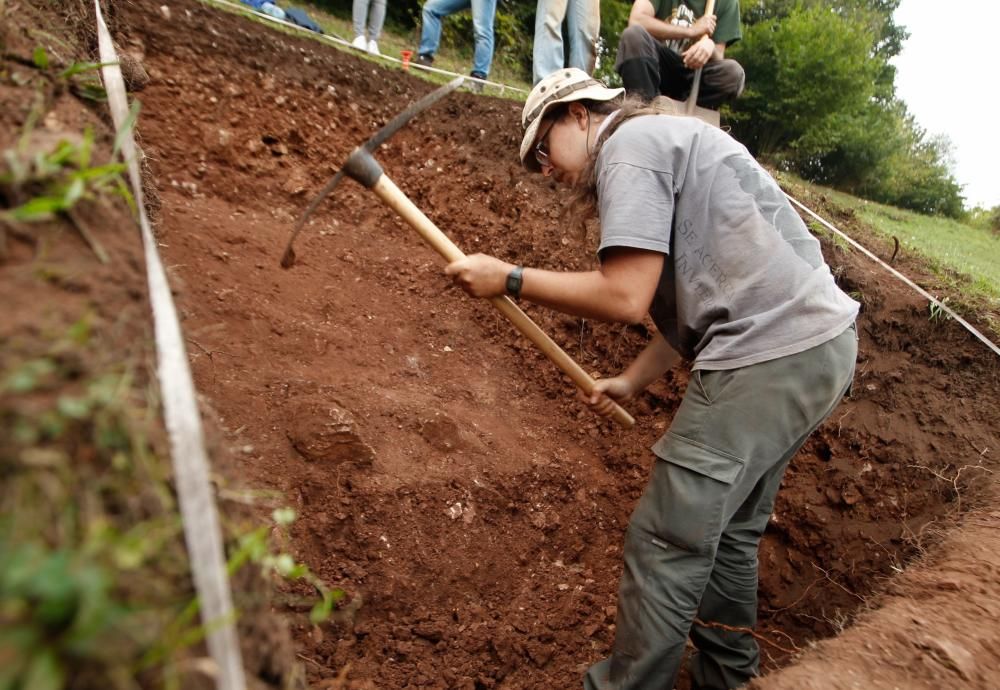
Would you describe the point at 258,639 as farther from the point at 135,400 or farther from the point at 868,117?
the point at 868,117

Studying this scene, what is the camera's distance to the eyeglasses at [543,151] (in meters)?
2.08

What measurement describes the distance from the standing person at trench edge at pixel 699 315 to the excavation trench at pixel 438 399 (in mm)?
817

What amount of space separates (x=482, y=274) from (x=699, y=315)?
69cm

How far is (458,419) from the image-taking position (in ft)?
10.6

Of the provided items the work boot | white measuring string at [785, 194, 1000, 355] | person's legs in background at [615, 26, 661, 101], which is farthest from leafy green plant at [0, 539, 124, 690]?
the work boot

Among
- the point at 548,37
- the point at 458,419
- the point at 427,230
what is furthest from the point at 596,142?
the point at 548,37

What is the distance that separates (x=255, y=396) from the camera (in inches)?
107

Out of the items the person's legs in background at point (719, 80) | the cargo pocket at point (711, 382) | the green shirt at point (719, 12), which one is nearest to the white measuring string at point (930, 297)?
the person's legs in background at point (719, 80)

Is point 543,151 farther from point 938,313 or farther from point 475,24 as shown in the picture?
point 475,24

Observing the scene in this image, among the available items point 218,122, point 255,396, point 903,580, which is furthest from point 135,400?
point 218,122

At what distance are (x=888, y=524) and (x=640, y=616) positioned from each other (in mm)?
1731

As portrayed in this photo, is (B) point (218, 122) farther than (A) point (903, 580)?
Yes

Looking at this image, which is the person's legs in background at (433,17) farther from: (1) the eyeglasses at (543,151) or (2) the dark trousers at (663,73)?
(1) the eyeglasses at (543,151)

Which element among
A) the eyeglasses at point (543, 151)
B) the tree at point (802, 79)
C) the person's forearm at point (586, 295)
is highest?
the tree at point (802, 79)
